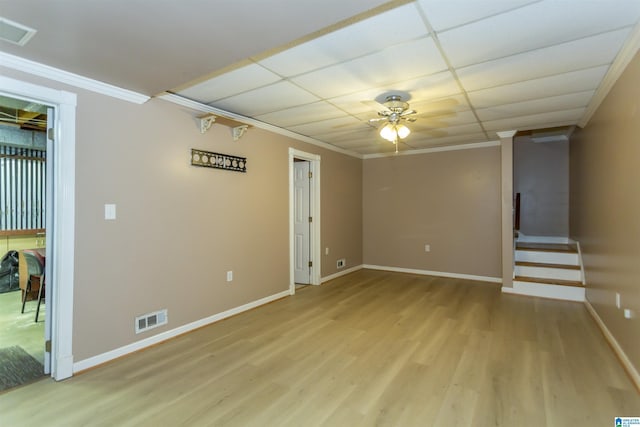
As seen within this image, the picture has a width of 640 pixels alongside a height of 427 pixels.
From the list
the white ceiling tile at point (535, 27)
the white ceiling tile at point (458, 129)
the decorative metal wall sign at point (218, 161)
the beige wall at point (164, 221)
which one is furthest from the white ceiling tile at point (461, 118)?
the decorative metal wall sign at point (218, 161)

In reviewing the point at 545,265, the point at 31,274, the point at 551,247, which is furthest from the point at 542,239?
the point at 31,274

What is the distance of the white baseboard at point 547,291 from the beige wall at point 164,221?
133 inches

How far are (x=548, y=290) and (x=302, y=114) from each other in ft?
13.6

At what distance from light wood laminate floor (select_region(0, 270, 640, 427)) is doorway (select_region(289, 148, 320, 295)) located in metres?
1.55

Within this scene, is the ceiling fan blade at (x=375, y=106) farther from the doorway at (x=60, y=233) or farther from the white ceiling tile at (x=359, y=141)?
the doorway at (x=60, y=233)

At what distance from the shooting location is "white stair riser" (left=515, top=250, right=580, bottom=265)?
4727 millimetres

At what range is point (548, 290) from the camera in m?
4.47

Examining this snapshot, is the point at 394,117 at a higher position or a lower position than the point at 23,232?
higher

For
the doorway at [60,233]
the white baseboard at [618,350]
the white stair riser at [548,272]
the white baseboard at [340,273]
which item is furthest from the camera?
the white baseboard at [340,273]

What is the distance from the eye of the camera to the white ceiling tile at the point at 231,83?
8.55ft

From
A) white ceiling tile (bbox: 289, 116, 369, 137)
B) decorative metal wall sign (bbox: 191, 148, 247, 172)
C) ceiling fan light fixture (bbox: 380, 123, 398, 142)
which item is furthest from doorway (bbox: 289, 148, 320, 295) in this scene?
ceiling fan light fixture (bbox: 380, 123, 398, 142)

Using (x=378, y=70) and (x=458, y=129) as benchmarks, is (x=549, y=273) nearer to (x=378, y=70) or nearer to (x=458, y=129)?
(x=458, y=129)

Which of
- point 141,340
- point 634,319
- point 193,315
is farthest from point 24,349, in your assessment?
point 634,319

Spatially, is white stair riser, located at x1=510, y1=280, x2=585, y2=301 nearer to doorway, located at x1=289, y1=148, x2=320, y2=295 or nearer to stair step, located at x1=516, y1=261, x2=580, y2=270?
stair step, located at x1=516, y1=261, x2=580, y2=270
